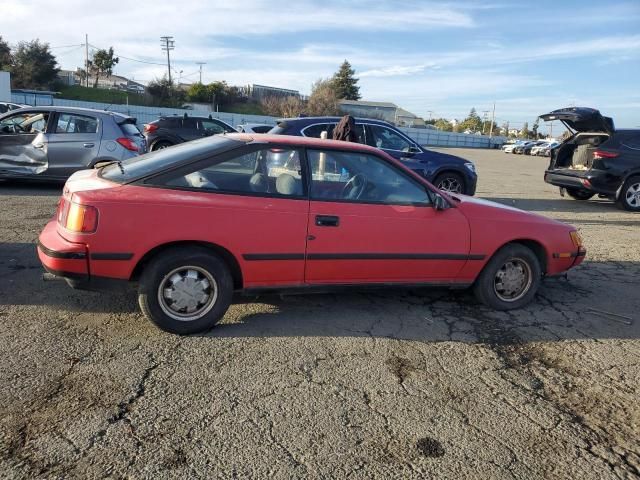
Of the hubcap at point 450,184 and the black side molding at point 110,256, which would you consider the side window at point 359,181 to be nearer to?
the black side molding at point 110,256

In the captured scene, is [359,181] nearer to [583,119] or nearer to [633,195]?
[583,119]

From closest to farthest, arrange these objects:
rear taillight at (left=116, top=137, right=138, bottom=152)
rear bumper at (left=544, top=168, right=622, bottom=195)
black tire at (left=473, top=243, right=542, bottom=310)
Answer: black tire at (left=473, top=243, right=542, bottom=310), rear taillight at (left=116, top=137, right=138, bottom=152), rear bumper at (left=544, top=168, right=622, bottom=195)

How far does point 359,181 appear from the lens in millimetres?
4250

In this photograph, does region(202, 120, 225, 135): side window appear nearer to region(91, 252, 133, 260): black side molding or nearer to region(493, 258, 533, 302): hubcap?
region(493, 258, 533, 302): hubcap

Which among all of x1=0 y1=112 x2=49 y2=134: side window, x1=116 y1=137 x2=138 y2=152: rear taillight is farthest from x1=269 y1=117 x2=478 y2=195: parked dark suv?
x1=0 y1=112 x2=49 y2=134: side window

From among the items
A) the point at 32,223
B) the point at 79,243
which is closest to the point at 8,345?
the point at 79,243

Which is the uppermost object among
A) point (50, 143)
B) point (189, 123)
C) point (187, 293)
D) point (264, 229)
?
point (189, 123)

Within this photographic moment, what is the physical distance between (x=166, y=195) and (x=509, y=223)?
2963 millimetres

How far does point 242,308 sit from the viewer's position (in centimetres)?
436

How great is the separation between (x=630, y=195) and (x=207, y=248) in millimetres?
10689

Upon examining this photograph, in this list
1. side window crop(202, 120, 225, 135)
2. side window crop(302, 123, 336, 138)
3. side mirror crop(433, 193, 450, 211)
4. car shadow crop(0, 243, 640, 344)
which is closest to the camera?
car shadow crop(0, 243, 640, 344)

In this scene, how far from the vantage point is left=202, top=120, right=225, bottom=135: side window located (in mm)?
16109

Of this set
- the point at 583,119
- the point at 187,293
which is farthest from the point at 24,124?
the point at 583,119

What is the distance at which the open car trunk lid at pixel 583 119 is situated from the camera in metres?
10.6
